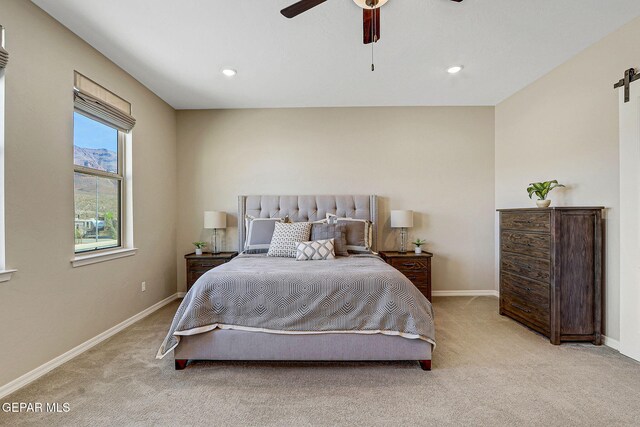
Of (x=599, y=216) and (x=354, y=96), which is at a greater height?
(x=354, y=96)

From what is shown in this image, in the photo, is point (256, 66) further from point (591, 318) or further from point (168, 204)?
point (591, 318)

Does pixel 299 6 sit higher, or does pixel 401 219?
pixel 299 6

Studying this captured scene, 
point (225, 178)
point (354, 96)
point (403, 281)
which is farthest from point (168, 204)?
point (403, 281)

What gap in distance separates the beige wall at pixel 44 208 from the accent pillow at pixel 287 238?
165 cm

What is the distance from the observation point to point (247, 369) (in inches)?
87.7

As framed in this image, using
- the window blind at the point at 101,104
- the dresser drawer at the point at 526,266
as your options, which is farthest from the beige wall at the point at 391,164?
the window blind at the point at 101,104

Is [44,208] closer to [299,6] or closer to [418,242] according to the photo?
[299,6]

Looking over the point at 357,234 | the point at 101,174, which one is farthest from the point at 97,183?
the point at 357,234

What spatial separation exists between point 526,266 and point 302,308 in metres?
2.44

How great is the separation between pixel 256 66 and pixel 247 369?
2.89 meters

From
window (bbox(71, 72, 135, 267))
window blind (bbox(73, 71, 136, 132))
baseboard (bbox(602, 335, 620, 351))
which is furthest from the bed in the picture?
window blind (bbox(73, 71, 136, 132))

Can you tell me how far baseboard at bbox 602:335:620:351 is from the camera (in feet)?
8.26

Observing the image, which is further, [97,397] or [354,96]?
[354,96]

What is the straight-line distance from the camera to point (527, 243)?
2996 millimetres
